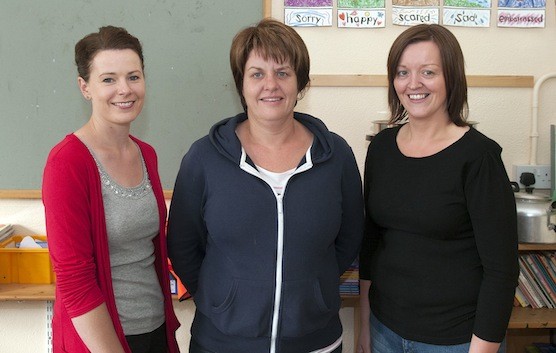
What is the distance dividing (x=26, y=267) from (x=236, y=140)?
1.26 m

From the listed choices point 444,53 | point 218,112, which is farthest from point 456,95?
point 218,112

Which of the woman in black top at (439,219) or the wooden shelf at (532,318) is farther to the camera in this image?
the wooden shelf at (532,318)

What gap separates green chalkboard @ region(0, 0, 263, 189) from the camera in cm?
237

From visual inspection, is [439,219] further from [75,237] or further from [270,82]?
[75,237]

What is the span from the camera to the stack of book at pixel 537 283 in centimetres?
236

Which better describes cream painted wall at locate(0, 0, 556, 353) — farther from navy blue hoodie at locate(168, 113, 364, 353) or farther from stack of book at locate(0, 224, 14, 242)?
navy blue hoodie at locate(168, 113, 364, 353)

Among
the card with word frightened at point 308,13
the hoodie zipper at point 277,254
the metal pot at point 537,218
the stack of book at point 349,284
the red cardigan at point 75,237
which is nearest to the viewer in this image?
the red cardigan at point 75,237

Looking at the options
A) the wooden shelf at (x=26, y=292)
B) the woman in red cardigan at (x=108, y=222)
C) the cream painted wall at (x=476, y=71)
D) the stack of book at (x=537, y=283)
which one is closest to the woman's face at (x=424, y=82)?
the woman in red cardigan at (x=108, y=222)

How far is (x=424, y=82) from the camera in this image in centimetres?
151

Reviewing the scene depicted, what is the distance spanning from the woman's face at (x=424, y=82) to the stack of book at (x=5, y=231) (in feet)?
5.50

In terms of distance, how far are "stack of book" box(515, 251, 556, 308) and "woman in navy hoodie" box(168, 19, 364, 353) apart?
1129mm

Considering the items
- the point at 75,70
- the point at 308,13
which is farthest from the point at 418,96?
the point at 75,70

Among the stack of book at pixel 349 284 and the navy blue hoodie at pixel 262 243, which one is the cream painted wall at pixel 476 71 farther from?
the navy blue hoodie at pixel 262 243

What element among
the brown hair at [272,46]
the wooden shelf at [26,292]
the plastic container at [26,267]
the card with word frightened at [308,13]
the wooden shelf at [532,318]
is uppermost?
the card with word frightened at [308,13]
